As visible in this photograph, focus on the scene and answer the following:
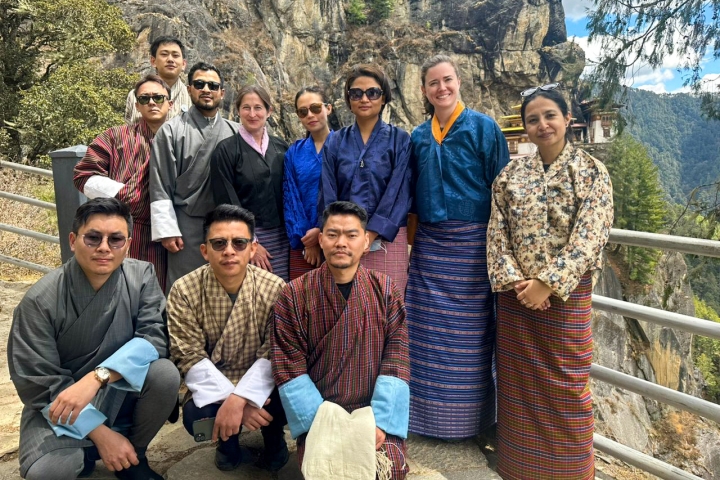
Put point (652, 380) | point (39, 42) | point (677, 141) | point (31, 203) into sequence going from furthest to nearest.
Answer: point (677, 141)
point (652, 380)
point (39, 42)
point (31, 203)

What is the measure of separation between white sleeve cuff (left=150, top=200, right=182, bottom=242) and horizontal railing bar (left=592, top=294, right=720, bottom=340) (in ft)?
7.21

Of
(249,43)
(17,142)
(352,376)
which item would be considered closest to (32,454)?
(352,376)

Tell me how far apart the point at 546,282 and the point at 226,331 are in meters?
1.35

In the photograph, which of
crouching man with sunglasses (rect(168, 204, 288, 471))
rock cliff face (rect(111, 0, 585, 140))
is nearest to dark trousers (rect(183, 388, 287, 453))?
crouching man with sunglasses (rect(168, 204, 288, 471))

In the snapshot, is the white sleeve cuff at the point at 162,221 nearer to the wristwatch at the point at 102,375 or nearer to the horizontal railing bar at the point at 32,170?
the wristwatch at the point at 102,375

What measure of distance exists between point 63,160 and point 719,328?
3.97 metres

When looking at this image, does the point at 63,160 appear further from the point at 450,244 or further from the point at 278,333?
the point at 450,244

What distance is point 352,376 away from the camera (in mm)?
2180

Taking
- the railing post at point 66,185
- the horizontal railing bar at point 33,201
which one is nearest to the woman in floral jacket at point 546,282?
the railing post at point 66,185

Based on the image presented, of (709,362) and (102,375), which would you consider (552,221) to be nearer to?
(102,375)

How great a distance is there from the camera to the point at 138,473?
2133 millimetres

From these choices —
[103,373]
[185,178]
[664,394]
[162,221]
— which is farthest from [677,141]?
[103,373]

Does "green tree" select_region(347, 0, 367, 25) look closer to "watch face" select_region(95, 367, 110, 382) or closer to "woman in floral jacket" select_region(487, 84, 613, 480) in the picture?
"woman in floral jacket" select_region(487, 84, 613, 480)

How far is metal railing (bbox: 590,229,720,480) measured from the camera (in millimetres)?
2262
